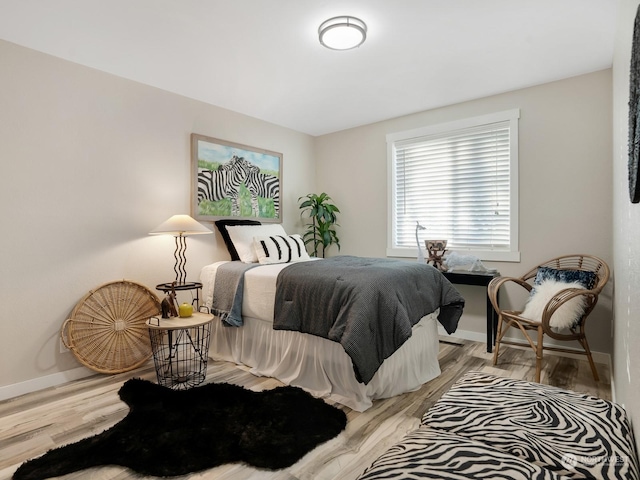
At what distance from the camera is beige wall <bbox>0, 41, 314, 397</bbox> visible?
8.55 ft

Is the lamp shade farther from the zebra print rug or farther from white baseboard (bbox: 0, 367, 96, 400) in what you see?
the zebra print rug

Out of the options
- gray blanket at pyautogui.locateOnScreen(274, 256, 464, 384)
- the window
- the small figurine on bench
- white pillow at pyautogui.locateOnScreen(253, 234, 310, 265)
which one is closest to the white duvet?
gray blanket at pyautogui.locateOnScreen(274, 256, 464, 384)

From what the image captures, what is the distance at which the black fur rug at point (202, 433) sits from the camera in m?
1.77

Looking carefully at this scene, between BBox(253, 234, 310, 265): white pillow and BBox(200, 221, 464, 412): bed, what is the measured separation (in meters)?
0.06

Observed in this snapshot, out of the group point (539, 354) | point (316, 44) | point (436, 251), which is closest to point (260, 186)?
point (316, 44)

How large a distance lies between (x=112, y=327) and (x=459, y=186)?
12.0 ft

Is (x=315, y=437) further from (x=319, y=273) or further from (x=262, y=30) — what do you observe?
(x=262, y=30)

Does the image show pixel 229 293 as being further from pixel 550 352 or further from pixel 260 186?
pixel 550 352

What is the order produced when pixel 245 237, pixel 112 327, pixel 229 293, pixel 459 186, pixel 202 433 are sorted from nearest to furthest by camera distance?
pixel 202 433 < pixel 112 327 < pixel 229 293 < pixel 245 237 < pixel 459 186

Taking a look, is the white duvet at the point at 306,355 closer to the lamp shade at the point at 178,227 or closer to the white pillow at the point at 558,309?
the lamp shade at the point at 178,227

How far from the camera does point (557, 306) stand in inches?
102

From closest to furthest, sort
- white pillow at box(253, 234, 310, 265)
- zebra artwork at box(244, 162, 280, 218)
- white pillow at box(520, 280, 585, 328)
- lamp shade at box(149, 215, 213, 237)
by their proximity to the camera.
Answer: white pillow at box(520, 280, 585, 328)
lamp shade at box(149, 215, 213, 237)
white pillow at box(253, 234, 310, 265)
zebra artwork at box(244, 162, 280, 218)

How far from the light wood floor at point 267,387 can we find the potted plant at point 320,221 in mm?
2096

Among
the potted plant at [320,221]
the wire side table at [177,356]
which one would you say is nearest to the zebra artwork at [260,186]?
the potted plant at [320,221]
